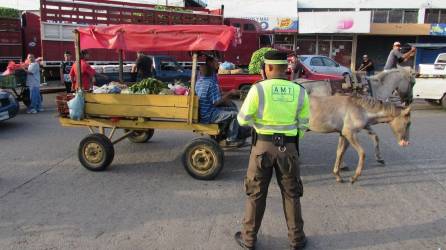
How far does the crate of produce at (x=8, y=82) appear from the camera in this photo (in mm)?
12156

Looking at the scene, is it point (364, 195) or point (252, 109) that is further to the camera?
point (364, 195)

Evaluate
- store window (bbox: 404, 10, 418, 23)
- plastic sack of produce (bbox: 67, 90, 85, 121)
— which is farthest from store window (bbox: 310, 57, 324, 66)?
store window (bbox: 404, 10, 418, 23)

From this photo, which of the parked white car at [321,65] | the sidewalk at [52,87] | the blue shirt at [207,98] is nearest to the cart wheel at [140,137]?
the blue shirt at [207,98]

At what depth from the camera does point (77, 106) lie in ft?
21.5

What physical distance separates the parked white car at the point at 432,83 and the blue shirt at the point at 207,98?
9.75m

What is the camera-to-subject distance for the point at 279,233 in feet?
14.9

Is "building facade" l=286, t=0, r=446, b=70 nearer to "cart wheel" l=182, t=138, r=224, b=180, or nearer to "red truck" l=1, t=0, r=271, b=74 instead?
"red truck" l=1, t=0, r=271, b=74

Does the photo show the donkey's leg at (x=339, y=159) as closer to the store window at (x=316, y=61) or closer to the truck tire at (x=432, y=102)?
the truck tire at (x=432, y=102)

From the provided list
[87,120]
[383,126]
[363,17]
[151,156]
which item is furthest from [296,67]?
[363,17]

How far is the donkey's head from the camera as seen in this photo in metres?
6.07

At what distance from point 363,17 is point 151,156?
25040 millimetres

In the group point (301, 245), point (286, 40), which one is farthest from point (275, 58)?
point (286, 40)

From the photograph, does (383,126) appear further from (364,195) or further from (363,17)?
(363,17)

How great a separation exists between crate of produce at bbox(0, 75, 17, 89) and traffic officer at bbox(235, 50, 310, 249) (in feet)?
33.8
